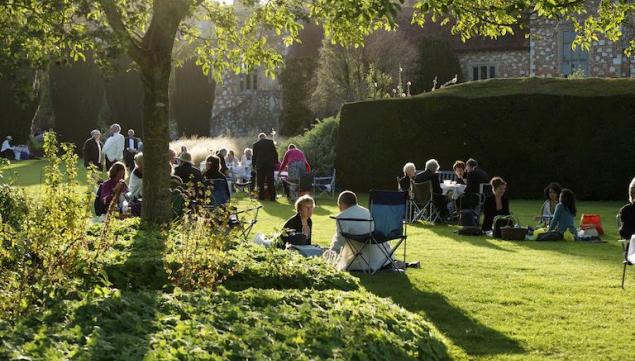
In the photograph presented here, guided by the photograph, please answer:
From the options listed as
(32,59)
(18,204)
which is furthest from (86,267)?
(32,59)

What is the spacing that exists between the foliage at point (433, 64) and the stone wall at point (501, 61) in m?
0.74

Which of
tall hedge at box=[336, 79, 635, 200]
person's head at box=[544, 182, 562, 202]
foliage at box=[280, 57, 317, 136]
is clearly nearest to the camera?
person's head at box=[544, 182, 562, 202]

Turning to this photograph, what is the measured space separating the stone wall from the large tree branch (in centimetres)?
3741

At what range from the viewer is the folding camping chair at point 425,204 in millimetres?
18625

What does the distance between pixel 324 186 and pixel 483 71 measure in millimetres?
23579

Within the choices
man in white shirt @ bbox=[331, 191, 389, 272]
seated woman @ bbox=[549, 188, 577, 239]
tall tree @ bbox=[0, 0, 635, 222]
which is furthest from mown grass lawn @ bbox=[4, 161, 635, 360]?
tall tree @ bbox=[0, 0, 635, 222]

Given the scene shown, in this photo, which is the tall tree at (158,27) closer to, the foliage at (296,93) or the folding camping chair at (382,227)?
the folding camping chair at (382,227)

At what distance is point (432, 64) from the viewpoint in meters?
47.3

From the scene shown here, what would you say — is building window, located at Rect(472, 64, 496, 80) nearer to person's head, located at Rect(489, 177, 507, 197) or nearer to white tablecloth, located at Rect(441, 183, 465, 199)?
white tablecloth, located at Rect(441, 183, 465, 199)

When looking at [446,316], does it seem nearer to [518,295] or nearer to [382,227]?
[518,295]

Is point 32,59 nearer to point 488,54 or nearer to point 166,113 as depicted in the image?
point 166,113

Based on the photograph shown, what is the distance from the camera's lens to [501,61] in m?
47.9

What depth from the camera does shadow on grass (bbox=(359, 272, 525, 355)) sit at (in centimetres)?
810

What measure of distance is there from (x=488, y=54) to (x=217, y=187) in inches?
1420
